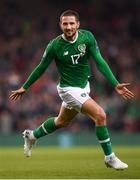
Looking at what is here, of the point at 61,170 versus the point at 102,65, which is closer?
the point at 102,65

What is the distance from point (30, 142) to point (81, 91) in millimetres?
1674

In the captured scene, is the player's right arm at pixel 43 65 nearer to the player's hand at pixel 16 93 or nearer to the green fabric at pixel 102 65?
the player's hand at pixel 16 93

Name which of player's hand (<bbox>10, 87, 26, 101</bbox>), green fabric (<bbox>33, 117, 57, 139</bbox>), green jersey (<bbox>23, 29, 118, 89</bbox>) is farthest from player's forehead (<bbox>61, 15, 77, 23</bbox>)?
green fabric (<bbox>33, 117, 57, 139</bbox>)

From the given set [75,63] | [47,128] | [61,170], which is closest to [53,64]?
[47,128]

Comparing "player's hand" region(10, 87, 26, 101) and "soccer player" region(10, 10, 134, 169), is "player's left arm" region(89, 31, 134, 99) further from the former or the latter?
"player's hand" region(10, 87, 26, 101)

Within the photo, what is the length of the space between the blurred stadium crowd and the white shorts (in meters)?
11.0

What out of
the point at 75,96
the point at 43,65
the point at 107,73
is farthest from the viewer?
the point at 43,65

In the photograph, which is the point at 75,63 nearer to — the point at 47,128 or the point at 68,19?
the point at 68,19

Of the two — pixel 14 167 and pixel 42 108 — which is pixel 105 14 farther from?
pixel 14 167

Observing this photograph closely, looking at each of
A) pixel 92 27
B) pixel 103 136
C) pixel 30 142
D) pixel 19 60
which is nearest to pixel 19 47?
pixel 19 60

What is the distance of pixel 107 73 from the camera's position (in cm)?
1088

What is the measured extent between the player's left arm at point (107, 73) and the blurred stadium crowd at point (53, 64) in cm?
1122

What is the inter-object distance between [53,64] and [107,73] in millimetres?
12983

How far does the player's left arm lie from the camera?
10.7 metres
